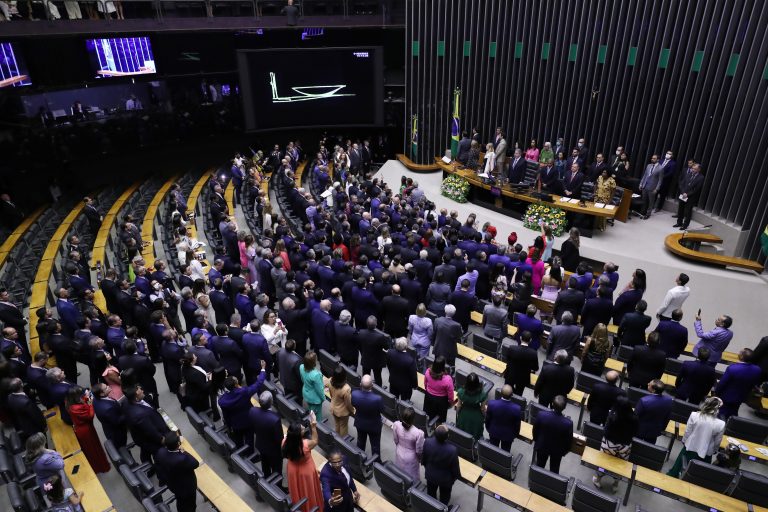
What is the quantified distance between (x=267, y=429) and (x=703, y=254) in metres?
9.06

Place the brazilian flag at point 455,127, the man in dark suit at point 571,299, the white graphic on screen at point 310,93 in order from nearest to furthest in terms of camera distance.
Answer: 1. the man in dark suit at point 571,299
2. the brazilian flag at point 455,127
3. the white graphic on screen at point 310,93

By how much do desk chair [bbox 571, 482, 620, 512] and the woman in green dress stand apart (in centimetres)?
124

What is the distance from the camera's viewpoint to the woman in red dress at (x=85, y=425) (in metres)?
5.70

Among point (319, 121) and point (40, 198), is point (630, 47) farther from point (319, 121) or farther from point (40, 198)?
point (40, 198)

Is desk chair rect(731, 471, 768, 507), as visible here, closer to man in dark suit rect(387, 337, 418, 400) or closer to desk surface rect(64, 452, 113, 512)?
man in dark suit rect(387, 337, 418, 400)

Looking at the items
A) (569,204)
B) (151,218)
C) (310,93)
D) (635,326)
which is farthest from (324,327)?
(310,93)

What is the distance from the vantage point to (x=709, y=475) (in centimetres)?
529

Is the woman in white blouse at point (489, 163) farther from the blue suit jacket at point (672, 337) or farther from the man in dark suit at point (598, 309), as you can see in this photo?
the blue suit jacket at point (672, 337)

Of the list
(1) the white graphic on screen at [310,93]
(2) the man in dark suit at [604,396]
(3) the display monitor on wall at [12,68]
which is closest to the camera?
(2) the man in dark suit at [604,396]

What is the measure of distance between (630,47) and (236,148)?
A: 13.3 meters

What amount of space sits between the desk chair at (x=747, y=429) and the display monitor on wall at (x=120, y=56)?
16.7 meters

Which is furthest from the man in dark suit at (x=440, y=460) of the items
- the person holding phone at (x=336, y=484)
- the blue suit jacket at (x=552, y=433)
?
the blue suit jacket at (x=552, y=433)

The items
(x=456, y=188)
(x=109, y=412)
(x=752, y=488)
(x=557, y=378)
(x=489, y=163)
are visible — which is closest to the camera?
(x=752, y=488)

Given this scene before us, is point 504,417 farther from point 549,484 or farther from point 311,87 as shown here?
point 311,87
